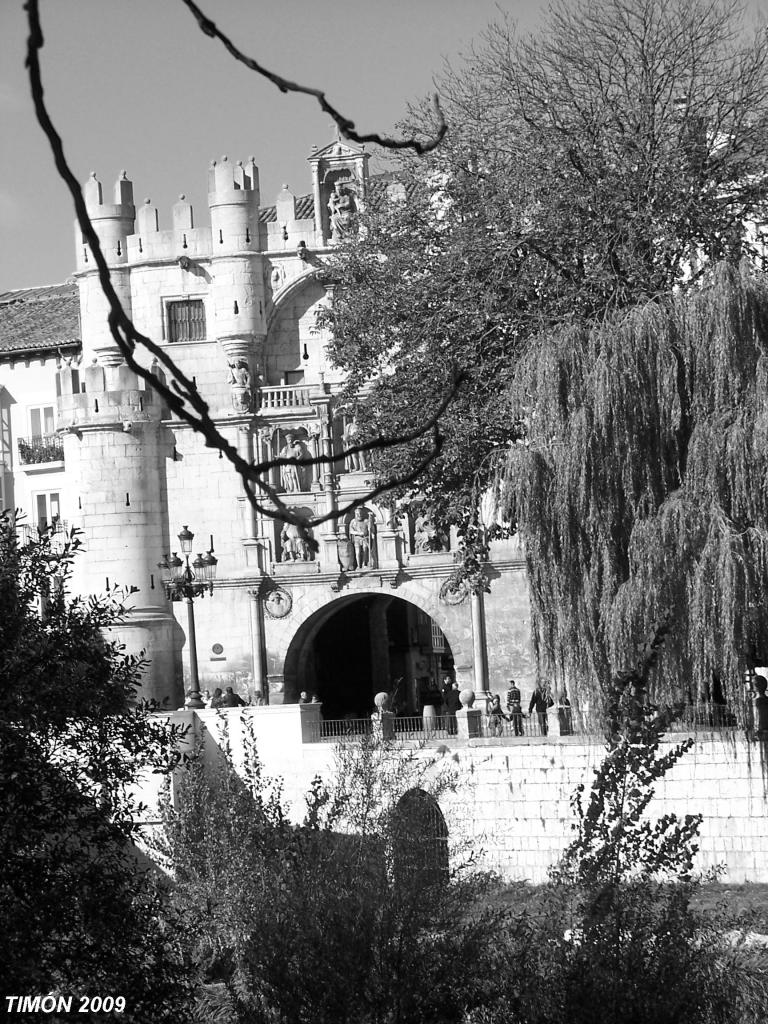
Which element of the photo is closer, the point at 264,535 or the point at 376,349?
the point at 376,349

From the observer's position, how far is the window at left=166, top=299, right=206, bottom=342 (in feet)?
121

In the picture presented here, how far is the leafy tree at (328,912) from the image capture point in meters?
11.9

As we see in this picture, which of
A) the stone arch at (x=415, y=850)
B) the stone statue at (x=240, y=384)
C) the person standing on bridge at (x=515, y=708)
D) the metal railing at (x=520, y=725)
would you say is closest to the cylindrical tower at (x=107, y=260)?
the stone statue at (x=240, y=384)

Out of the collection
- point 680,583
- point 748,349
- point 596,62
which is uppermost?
point 596,62

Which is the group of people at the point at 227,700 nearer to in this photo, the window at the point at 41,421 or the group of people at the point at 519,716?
the group of people at the point at 519,716

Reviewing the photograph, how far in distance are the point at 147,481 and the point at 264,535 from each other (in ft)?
12.7

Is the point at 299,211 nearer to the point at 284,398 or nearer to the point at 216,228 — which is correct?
the point at 216,228

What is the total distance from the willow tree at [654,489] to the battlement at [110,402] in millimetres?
12957

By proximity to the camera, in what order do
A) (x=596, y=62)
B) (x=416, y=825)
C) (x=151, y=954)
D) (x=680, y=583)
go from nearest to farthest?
(x=151, y=954), (x=416, y=825), (x=680, y=583), (x=596, y=62)

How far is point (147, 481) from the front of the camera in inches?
1280

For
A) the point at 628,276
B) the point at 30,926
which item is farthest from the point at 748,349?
the point at 30,926

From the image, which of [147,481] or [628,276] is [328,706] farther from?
[628,276]

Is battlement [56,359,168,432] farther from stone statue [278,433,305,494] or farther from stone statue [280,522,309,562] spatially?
stone statue [280,522,309,562]

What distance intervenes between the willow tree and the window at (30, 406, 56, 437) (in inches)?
903
